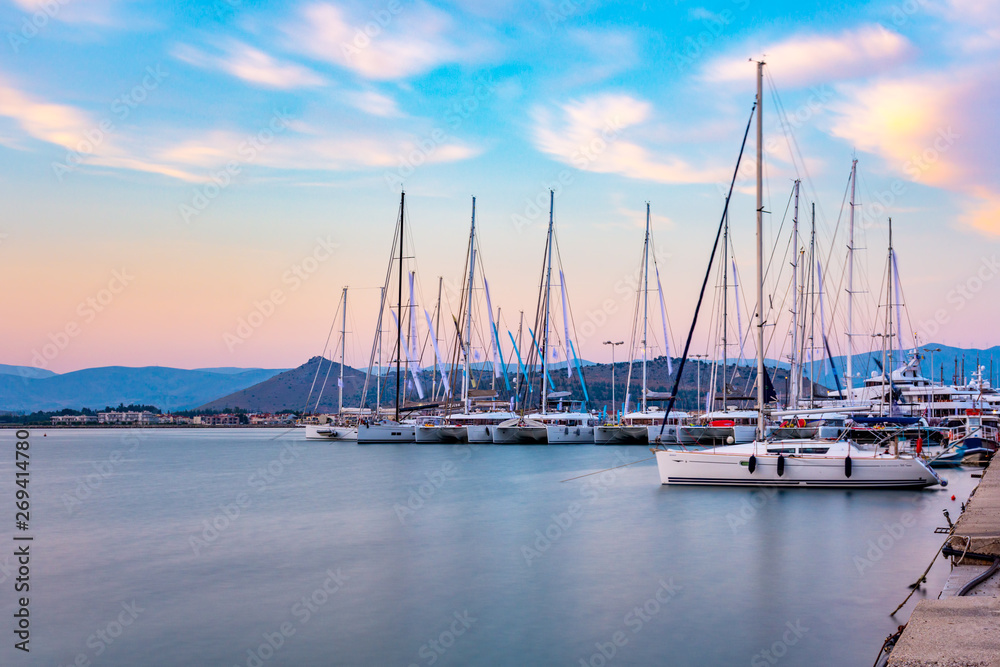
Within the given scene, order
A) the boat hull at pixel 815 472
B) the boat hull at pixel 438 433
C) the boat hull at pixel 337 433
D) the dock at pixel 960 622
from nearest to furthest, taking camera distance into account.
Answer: the dock at pixel 960 622 → the boat hull at pixel 815 472 → the boat hull at pixel 438 433 → the boat hull at pixel 337 433

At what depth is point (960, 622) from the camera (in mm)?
8367

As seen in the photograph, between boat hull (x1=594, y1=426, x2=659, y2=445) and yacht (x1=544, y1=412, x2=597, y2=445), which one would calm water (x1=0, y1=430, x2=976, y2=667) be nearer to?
boat hull (x1=594, y1=426, x2=659, y2=445)

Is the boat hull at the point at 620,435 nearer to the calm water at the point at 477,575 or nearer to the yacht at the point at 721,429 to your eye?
the yacht at the point at 721,429

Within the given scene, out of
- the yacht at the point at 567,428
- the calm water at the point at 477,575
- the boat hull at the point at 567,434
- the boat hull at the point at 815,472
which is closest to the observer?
the calm water at the point at 477,575

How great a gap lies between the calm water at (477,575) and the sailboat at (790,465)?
58 centimetres

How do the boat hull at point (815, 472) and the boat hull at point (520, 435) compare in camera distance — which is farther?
the boat hull at point (520, 435)

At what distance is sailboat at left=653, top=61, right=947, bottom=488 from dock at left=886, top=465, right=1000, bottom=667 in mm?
17791

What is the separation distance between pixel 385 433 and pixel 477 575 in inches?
2375

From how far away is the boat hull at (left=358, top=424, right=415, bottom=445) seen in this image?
77.7 meters

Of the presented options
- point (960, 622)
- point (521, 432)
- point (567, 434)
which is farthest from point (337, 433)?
point (960, 622)

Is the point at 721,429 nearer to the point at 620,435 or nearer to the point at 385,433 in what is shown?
the point at 620,435

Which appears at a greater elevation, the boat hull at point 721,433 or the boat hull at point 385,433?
the boat hull at point 721,433

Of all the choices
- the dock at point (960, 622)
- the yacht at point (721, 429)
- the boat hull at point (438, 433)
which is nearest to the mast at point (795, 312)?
the yacht at point (721, 429)

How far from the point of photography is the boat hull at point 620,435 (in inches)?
2859
